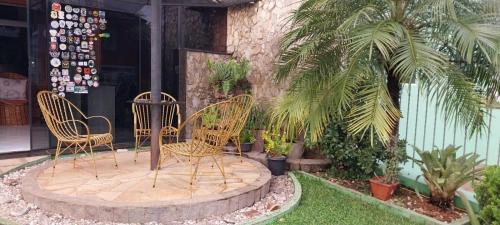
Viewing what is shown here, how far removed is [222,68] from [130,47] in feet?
5.23

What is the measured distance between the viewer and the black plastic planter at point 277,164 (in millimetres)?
4508

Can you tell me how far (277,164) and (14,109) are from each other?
6.38 meters

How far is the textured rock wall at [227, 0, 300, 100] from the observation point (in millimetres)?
5898

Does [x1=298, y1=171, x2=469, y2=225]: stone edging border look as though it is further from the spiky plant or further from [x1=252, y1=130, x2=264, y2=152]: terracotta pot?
[x1=252, y1=130, x2=264, y2=152]: terracotta pot

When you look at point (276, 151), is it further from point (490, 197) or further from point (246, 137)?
point (490, 197)

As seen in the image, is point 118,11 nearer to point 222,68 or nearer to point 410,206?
point 222,68

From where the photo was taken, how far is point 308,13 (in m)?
3.75

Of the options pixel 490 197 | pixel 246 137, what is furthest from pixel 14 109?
pixel 490 197

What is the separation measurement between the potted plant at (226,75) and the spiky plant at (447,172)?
3.37 metres

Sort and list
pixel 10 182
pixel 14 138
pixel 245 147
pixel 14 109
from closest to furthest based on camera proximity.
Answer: pixel 10 182
pixel 245 147
pixel 14 138
pixel 14 109

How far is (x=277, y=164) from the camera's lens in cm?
451

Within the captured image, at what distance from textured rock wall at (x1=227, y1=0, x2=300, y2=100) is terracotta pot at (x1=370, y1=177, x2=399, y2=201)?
2359 mm

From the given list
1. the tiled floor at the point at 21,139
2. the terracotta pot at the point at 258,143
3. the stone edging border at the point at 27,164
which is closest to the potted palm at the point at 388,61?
the terracotta pot at the point at 258,143

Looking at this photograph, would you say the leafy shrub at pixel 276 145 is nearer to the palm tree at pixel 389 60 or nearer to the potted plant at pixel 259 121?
the potted plant at pixel 259 121
